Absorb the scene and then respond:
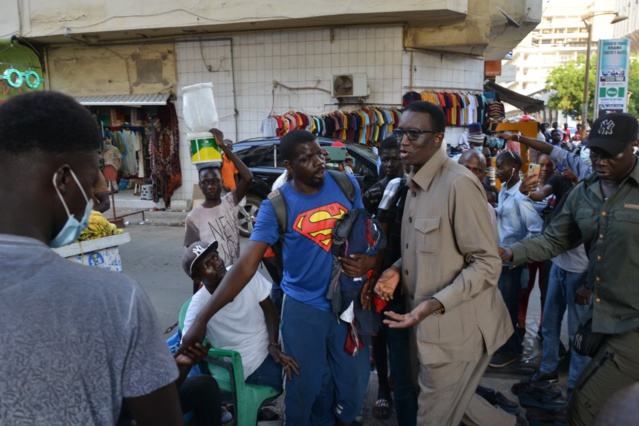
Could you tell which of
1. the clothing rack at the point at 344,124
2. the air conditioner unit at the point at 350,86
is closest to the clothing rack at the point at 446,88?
the clothing rack at the point at 344,124

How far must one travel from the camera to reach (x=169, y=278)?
694cm

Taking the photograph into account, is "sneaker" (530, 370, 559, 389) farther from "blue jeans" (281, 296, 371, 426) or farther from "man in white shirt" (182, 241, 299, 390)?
"man in white shirt" (182, 241, 299, 390)

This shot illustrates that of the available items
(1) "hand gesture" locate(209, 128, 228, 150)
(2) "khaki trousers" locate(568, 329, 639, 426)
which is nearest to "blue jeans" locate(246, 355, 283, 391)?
(2) "khaki trousers" locate(568, 329, 639, 426)

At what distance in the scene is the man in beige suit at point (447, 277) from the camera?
93.6 inches

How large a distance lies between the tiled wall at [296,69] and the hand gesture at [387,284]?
9.13m

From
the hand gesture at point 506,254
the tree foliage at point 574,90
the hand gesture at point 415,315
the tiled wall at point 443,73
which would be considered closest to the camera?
the hand gesture at point 415,315

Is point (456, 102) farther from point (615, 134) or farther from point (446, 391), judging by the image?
point (446, 391)

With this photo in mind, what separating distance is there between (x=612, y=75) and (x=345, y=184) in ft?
39.6

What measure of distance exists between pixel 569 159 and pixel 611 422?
3.56 m

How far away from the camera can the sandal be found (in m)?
3.55

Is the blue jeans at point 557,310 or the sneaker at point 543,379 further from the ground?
the blue jeans at point 557,310

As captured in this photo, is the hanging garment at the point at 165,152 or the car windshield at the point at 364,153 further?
the hanging garment at the point at 165,152

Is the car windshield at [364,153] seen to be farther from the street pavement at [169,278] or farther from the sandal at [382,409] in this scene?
the sandal at [382,409]

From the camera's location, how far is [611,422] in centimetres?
102
